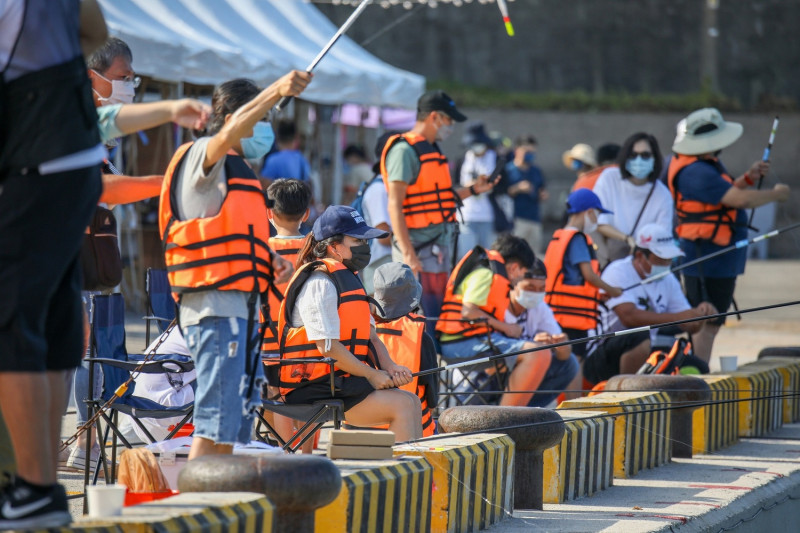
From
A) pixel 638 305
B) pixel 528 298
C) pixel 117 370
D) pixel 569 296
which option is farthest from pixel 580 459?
pixel 638 305

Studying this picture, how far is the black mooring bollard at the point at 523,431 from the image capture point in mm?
5375

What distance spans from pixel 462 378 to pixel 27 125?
449 cm

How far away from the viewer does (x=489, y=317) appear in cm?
734

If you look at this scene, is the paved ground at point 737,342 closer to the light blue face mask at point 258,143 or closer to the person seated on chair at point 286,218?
the person seated on chair at point 286,218

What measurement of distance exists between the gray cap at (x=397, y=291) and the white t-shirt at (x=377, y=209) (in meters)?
1.96

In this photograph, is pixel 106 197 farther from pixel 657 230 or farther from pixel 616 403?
pixel 657 230

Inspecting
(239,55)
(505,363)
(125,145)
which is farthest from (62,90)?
(125,145)

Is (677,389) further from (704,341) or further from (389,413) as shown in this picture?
(389,413)

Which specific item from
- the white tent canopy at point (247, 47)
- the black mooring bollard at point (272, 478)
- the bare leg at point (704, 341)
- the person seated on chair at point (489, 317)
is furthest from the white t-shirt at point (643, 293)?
the black mooring bollard at point (272, 478)

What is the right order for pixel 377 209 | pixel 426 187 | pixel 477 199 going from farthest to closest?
pixel 477 199
pixel 377 209
pixel 426 187

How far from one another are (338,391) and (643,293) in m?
3.63

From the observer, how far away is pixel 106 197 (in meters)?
4.55

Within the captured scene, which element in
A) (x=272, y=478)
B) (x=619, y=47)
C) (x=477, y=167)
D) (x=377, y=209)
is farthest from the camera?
(x=619, y=47)

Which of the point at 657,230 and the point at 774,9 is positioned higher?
the point at 774,9
